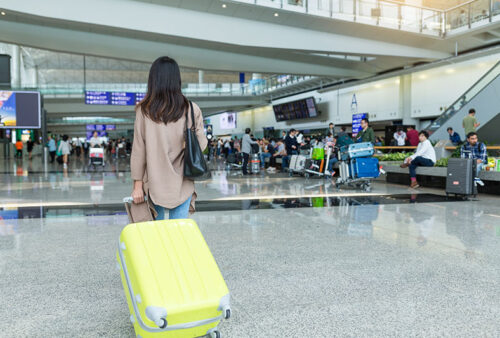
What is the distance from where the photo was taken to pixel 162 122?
2764 millimetres

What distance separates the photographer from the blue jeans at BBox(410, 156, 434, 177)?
434 inches

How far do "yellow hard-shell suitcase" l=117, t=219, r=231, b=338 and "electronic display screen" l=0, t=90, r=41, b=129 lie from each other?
2243cm

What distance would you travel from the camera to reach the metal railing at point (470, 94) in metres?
14.4

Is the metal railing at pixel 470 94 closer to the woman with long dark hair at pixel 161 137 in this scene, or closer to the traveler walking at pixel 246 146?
the traveler walking at pixel 246 146

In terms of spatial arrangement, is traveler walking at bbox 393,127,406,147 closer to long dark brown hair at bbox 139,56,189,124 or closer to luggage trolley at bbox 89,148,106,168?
luggage trolley at bbox 89,148,106,168

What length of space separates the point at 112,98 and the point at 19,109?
1440 cm

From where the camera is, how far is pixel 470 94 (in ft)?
49.0

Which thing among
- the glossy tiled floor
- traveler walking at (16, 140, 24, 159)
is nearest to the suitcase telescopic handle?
the glossy tiled floor

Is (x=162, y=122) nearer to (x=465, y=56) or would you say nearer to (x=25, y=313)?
(x=25, y=313)

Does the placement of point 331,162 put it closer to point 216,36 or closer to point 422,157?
point 422,157

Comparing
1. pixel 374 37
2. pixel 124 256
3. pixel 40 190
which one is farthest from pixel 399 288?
pixel 374 37

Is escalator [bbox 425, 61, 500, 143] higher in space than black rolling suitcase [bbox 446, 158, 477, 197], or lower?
higher

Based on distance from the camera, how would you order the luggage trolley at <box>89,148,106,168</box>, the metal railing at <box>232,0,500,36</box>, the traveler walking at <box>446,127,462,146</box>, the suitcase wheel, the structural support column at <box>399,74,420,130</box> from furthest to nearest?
the structural support column at <box>399,74,420,130</box>
the luggage trolley at <box>89,148,106,168</box>
the metal railing at <box>232,0,500,36</box>
the traveler walking at <box>446,127,462,146</box>
the suitcase wheel

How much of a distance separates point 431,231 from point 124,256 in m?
4.41
